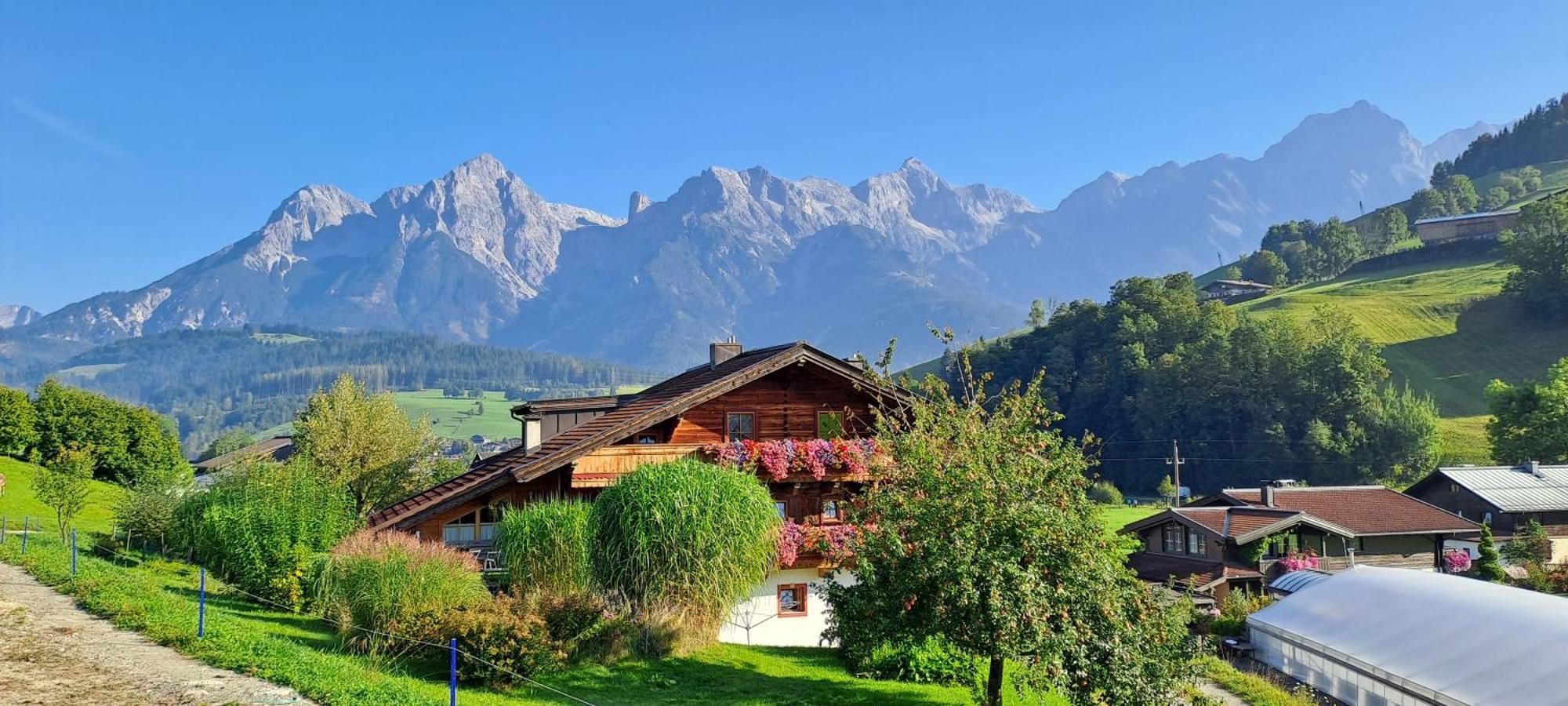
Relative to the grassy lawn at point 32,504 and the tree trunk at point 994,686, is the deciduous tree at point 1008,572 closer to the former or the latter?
the tree trunk at point 994,686

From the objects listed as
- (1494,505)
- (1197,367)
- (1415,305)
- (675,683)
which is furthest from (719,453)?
(1415,305)

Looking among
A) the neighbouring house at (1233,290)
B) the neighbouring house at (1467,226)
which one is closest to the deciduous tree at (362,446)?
the neighbouring house at (1233,290)

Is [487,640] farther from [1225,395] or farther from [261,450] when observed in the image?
[1225,395]

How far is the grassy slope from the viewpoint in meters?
102

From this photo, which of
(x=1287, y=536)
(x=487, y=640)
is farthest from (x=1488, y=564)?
(x=487, y=640)

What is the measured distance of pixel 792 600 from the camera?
25.9 meters

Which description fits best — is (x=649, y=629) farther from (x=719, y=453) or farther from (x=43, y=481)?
(x=43, y=481)

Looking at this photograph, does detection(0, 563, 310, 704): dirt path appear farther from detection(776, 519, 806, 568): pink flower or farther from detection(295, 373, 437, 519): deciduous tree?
detection(295, 373, 437, 519): deciduous tree

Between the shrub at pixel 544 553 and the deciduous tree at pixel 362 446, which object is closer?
the shrub at pixel 544 553

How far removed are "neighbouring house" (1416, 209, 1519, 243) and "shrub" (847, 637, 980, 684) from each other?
167m

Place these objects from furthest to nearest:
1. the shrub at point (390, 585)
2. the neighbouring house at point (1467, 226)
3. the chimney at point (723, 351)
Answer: the neighbouring house at point (1467, 226) < the chimney at point (723, 351) < the shrub at point (390, 585)

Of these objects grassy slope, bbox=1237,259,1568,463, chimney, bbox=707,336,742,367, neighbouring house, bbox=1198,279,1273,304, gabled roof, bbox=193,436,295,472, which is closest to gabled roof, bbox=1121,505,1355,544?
chimney, bbox=707,336,742,367

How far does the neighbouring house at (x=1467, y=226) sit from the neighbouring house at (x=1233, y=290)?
27052 mm

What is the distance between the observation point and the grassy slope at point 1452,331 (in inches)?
4033
